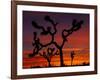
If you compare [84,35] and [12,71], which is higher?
[84,35]

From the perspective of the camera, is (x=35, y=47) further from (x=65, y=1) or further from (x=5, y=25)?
(x=65, y=1)

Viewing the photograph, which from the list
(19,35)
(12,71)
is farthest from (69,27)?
(12,71)

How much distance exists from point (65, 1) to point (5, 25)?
0.68 metres

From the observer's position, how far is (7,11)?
211cm

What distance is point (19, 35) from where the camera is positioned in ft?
7.04

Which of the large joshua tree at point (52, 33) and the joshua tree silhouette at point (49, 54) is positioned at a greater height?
the large joshua tree at point (52, 33)

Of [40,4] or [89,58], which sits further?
[89,58]

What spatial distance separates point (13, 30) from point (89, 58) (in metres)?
0.88

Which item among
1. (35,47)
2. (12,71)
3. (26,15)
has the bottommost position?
(12,71)

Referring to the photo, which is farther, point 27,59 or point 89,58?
point 89,58

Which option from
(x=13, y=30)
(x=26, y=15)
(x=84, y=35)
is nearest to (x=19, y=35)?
(x=13, y=30)

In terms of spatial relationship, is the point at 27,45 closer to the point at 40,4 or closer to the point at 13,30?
the point at 13,30

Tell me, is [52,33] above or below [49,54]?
above

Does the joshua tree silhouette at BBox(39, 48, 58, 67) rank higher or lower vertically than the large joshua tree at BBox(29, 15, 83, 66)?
lower
